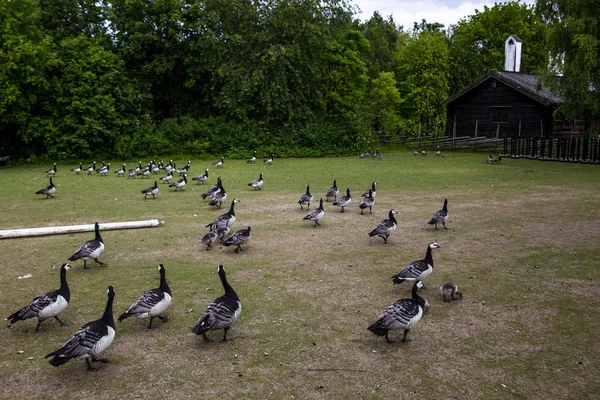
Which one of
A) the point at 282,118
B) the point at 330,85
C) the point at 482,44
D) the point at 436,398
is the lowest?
the point at 436,398

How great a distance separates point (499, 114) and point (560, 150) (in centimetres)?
1302

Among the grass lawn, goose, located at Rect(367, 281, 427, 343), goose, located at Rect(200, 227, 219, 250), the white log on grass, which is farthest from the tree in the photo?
goose, located at Rect(367, 281, 427, 343)

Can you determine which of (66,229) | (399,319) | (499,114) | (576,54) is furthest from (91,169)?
(499,114)

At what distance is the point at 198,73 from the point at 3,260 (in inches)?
1499

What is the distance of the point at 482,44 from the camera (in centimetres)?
6788

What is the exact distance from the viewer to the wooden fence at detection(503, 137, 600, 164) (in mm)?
31656

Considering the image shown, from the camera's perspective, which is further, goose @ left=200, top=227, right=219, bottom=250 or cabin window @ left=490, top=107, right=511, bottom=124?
cabin window @ left=490, top=107, right=511, bottom=124

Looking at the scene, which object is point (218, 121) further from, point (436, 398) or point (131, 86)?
point (436, 398)

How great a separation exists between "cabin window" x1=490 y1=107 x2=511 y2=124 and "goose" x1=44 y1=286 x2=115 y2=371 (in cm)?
4633

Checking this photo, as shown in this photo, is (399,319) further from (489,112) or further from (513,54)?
(513,54)

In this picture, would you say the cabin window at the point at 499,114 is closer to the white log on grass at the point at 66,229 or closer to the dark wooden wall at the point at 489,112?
the dark wooden wall at the point at 489,112

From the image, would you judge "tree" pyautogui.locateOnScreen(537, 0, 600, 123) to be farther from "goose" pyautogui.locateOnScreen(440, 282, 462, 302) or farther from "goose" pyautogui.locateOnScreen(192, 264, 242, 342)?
"goose" pyautogui.locateOnScreen(192, 264, 242, 342)

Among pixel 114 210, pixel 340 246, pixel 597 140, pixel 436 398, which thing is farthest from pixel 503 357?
pixel 597 140

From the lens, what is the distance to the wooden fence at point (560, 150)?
104 ft
